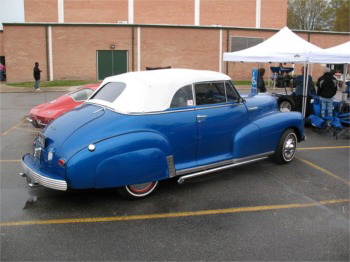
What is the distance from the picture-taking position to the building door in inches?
1204

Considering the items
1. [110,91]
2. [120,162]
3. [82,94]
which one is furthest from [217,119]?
[82,94]

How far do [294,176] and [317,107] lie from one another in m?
5.55

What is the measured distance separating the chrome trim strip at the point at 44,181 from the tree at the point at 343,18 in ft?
186

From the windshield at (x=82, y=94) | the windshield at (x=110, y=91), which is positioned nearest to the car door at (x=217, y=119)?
the windshield at (x=110, y=91)

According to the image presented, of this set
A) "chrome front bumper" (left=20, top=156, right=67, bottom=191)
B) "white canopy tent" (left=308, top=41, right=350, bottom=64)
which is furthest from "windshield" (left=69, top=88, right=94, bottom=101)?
"white canopy tent" (left=308, top=41, right=350, bottom=64)

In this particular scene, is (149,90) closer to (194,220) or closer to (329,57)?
(194,220)

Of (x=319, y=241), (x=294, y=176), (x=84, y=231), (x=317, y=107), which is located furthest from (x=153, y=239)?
(x=317, y=107)

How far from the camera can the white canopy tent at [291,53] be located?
10227 millimetres

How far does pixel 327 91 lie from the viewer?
1064 centimetres

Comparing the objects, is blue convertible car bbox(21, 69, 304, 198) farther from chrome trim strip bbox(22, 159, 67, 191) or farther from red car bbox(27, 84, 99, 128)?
red car bbox(27, 84, 99, 128)

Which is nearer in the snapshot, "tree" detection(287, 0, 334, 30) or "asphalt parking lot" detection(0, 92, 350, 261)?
"asphalt parking lot" detection(0, 92, 350, 261)

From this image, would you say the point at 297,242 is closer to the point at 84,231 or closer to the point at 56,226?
the point at 84,231

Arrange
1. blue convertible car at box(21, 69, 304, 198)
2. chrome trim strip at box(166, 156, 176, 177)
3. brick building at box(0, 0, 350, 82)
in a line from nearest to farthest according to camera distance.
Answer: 1. blue convertible car at box(21, 69, 304, 198)
2. chrome trim strip at box(166, 156, 176, 177)
3. brick building at box(0, 0, 350, 82)

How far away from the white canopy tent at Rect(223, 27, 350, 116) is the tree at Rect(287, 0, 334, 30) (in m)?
50.3
